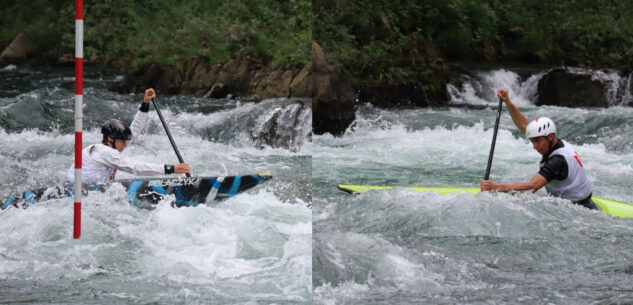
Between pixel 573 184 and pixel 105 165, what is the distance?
7.88ft

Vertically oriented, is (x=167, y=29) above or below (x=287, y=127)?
above

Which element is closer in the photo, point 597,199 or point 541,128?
point 541,128

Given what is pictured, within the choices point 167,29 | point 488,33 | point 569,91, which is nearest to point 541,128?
point 488,33

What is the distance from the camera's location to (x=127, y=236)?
2930mm

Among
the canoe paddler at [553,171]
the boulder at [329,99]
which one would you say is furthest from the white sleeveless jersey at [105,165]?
the canoe paddler at [553,171]

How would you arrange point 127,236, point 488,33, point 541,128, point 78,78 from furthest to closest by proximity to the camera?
point 488,33
point 541,128
point 127,236
point 78,78

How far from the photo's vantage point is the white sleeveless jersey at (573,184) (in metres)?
3.16

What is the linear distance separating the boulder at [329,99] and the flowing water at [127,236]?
0.40 m

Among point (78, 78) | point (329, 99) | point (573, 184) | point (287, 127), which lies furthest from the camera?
point (287, 127)

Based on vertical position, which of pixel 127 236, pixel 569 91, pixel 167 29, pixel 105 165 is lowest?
pixel 127 236

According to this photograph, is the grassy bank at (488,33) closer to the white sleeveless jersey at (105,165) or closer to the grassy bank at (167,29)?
the grassy bank at (167,29)

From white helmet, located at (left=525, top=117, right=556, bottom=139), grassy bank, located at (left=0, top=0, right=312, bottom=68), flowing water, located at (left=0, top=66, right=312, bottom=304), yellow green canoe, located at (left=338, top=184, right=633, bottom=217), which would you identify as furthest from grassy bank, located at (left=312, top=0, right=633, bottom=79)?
white helmet, located at (left=525, top=117, right=556, bottom=139)

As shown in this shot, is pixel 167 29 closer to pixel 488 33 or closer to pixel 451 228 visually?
pixel 488 33

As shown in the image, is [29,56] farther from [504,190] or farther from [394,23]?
[504,190]
